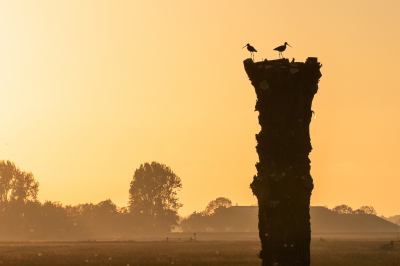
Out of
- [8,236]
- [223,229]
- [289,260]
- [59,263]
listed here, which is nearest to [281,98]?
[289,260]

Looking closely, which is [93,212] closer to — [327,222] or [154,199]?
[154,199]

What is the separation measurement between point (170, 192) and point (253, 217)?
50.7 m

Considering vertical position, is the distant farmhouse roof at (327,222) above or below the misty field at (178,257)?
above

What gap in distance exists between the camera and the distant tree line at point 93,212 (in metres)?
132

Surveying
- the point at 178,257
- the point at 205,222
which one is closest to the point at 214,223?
the point at 205,222

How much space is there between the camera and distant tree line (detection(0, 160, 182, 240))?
13150cm

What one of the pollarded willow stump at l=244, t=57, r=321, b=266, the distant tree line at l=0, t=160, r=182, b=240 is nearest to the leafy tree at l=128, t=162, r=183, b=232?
the distant tree line at l=0, t=160, r=182, b=240

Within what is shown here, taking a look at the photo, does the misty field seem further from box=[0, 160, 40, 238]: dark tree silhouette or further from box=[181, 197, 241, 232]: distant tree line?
box=[181, 197, 241, 232]: distant tree line

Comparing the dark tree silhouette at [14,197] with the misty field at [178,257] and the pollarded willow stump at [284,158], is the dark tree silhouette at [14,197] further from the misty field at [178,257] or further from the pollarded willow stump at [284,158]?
the pollarded willow stump at [284,158]

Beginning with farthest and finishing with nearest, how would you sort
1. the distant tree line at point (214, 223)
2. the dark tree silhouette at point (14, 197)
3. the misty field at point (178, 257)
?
the distant tree line at point (214, 223), the dark tree silhouette at point (14, 197), the misty field at point (178, 257)

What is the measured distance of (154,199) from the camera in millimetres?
147000

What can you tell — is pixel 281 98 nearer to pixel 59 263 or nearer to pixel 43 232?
pixel 59 263

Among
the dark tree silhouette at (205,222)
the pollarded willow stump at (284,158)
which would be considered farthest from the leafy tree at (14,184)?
the pollarded willow stump at (284,158)

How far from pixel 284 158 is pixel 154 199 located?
137767 millimetres
